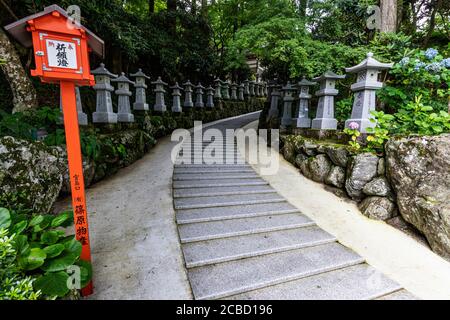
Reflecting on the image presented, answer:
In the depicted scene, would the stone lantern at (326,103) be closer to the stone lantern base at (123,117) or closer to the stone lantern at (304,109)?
the stone lantern at (304,109)

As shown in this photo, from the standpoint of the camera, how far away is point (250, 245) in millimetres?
3117

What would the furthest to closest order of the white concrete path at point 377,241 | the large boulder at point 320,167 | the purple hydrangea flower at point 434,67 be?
the large boulder at point 320,167, the purple hydrangea flower at point 434,67, the white concrete path at point 377,241

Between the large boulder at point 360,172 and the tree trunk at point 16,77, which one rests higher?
the tree trunk at point 16,77

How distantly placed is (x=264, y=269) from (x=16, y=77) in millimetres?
6732

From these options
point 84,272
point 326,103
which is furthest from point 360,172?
point 84,272

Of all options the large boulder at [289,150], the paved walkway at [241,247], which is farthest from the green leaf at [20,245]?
the large boulder at [289,150]

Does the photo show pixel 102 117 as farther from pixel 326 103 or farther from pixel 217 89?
pixel 217 89

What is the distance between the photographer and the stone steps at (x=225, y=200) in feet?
13.0

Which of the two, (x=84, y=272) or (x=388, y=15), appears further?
(x=388, y=15)

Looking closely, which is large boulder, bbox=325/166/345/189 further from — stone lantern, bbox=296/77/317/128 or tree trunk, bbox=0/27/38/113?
tree trunk, bbox=0/27/38/113

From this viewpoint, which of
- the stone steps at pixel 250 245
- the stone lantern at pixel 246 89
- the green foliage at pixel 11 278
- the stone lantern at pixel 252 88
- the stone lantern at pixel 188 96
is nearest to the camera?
the green foliage at pixel 11 278

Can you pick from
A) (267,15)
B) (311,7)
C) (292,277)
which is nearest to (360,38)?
(311,7)

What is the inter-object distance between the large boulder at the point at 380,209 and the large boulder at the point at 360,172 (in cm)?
30

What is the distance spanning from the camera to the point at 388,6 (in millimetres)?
5922
